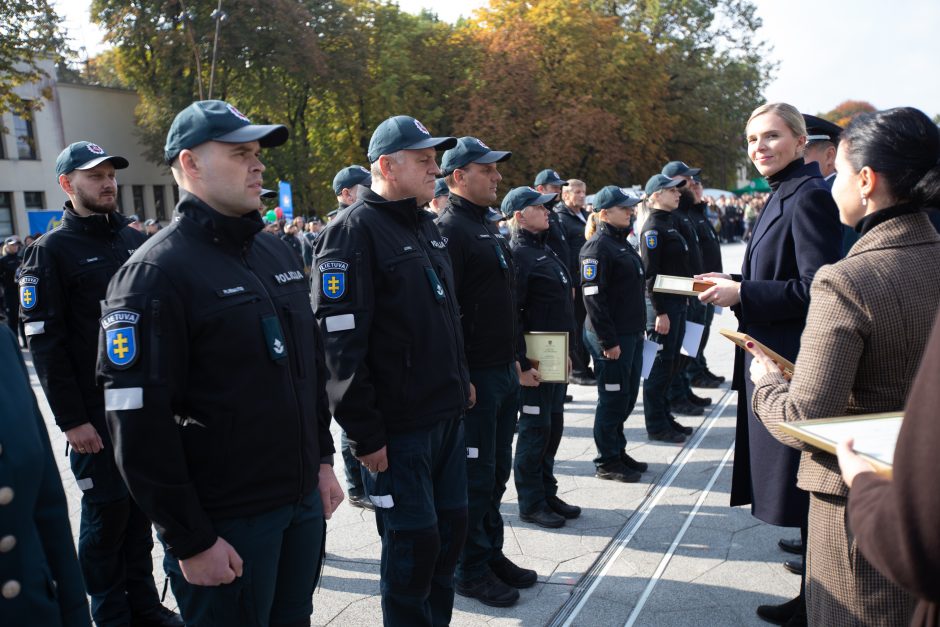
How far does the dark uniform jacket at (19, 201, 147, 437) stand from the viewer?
3.84 meters

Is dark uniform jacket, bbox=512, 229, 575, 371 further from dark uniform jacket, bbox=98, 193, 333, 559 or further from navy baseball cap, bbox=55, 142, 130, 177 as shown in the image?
dark uniform jacket, bbox=98, 193, 333, 559

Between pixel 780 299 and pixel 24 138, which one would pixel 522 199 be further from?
pixel 24 138

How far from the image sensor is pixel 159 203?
37875 mm

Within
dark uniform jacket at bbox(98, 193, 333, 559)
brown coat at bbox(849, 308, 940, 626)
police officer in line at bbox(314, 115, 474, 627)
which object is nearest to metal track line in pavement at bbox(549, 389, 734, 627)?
police officer in line at bbox(314, 115, 474, 627)

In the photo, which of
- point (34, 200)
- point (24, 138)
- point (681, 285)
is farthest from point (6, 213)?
point (681, 285)

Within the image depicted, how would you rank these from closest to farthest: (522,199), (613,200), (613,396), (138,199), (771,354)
Result: (771,354) < (522,199) < (613,396) < (613,200) < (138,199)

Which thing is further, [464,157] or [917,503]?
[464,157]

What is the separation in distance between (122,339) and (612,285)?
4.64 metres

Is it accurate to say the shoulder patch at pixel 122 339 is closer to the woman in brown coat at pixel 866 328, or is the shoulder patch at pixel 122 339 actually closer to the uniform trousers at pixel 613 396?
the woman in brown coat at pixel 866 328

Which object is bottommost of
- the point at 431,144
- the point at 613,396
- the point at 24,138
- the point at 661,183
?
the point at 613,396

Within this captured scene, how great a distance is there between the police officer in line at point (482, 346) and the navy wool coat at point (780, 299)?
129 cm

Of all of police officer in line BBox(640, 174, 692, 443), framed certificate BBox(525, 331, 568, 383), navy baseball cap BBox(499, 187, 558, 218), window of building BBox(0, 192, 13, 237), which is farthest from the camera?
window of building BBox(0, 192, 13, 237)

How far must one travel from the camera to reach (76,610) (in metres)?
2.03

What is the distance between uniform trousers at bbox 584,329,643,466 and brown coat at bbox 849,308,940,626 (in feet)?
15.8
